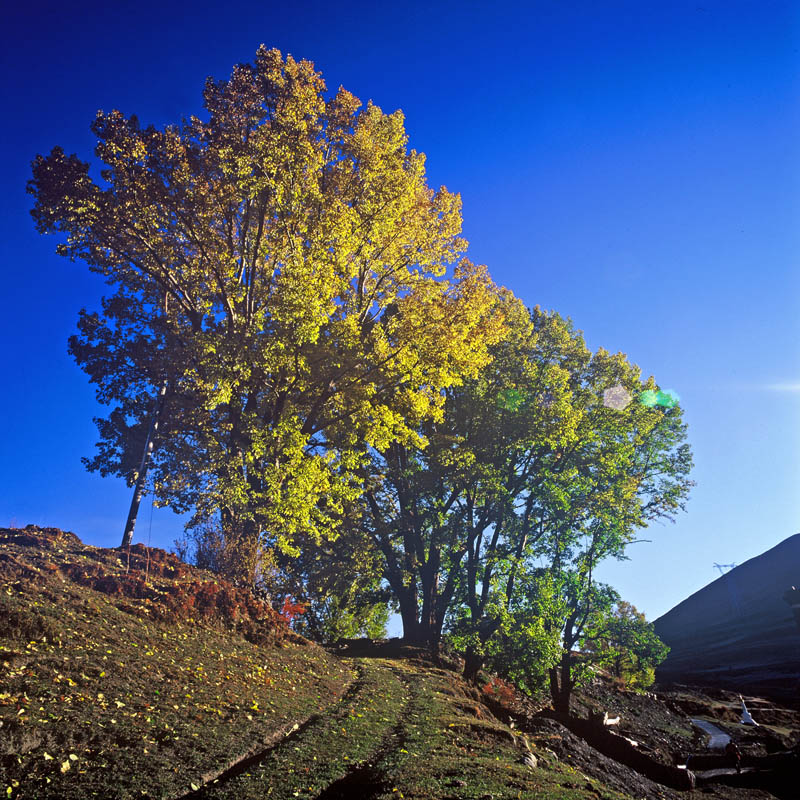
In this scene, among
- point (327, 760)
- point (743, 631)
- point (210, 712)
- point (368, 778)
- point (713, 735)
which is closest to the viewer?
point (368, 778)

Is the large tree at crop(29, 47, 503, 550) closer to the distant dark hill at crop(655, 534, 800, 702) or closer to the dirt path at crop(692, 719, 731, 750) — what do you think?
the dirt path at crop(692, 719, 731, 750)

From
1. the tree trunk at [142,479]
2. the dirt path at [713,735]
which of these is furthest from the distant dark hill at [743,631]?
the tree trunk at [142,479]

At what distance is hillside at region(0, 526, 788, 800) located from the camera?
17.7 ft

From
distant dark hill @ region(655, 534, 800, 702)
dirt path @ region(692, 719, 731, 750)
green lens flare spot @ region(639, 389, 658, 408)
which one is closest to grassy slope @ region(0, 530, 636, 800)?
dirt path @ region(692, 719, 731, 750)

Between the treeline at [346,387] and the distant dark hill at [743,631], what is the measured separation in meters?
15.6

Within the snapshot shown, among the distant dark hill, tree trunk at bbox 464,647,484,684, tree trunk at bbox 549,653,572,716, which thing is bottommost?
the distant dark hill

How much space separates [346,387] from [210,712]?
11.0 metres

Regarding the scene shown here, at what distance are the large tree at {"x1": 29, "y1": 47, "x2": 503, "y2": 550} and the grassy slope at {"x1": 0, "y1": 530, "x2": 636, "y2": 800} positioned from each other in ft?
13.2

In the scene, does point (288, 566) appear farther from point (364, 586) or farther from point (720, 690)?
point (720, 690)

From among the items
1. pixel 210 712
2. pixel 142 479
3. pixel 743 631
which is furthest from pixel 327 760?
pixel 743 631

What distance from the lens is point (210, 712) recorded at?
24.6 ft

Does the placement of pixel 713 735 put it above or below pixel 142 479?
below

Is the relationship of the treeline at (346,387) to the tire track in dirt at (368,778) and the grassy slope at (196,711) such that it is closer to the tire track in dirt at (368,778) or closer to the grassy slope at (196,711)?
the grassy slope at (196,711)

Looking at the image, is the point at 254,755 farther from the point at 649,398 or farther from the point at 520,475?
the point at 649,398
